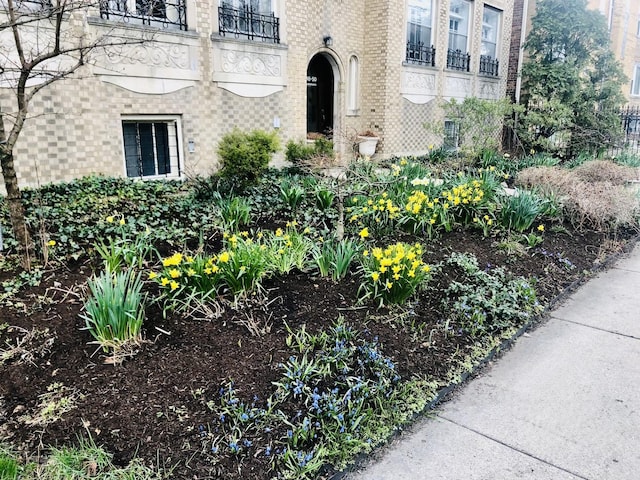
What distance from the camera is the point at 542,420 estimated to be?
11.4 ft

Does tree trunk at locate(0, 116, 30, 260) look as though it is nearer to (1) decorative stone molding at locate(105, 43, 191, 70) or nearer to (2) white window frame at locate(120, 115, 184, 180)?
(1) decorative stone molding at locate(105, 43, 191, 70)

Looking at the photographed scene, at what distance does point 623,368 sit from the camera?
4195 mm

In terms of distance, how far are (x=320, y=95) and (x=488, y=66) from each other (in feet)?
23.5

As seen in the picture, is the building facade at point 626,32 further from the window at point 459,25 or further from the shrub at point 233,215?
the shrub at point 233,215

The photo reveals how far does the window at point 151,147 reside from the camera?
9.47 metres

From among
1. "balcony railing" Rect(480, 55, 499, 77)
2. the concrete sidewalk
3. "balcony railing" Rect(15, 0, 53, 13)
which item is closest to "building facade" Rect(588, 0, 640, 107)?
"balcony railing" Rect(480, 55, 499, 77)

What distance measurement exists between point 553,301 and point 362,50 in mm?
10600

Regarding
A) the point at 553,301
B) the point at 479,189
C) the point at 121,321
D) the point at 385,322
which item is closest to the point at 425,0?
the point at 479,189

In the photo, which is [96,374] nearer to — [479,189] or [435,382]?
[435,382]

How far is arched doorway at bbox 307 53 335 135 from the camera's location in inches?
549

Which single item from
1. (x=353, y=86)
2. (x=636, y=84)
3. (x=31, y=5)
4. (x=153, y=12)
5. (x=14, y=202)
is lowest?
(x=14, y=202)

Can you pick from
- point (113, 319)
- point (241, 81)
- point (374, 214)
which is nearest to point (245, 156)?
point (374, 214)

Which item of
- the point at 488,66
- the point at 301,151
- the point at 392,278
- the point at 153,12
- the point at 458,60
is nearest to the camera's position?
the point at 392,278

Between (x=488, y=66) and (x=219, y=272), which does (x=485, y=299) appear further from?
(x=488, y=66)
